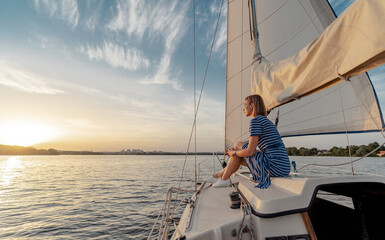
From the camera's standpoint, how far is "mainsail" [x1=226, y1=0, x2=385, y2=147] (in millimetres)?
1575

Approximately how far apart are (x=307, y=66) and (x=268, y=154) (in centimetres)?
100

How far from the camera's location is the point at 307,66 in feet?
6.58

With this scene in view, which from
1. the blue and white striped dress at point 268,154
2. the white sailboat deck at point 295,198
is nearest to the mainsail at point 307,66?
the blue and white striped dress at point 268,154

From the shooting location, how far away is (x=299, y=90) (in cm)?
220

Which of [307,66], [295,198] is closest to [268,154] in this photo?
[295,198]

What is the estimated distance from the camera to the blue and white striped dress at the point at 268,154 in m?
1.83

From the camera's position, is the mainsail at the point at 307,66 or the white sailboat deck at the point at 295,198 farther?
the mainsail at the point at 307,66

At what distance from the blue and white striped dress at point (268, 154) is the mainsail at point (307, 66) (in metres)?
0.73

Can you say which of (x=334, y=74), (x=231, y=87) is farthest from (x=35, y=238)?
(x=334, y=74)

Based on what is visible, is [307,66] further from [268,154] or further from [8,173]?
[8,173]

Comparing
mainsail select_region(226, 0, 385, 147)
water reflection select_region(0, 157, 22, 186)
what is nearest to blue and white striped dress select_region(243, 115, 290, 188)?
mainsail select_region(226, 0, 385, 147)

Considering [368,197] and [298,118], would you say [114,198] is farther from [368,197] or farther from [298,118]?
[368,197]

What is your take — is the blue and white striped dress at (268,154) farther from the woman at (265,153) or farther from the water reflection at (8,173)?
the water reflection at (8,173)

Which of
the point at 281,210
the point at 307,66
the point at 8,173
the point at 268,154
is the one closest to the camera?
the point at 281,210
